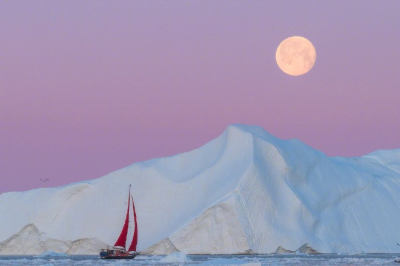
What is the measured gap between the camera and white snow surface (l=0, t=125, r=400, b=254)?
51.1 meters

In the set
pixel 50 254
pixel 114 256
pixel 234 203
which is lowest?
pixel 50 254

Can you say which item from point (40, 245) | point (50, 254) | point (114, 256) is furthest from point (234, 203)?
point (40, 245)

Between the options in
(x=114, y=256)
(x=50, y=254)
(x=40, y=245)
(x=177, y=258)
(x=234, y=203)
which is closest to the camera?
(x=177, y=258)

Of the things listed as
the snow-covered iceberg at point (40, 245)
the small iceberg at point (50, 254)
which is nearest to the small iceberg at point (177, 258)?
the small iceberg at point (50, 254)

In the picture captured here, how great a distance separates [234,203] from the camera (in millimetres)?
50906

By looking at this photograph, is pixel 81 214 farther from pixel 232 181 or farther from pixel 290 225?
pixel 290 225

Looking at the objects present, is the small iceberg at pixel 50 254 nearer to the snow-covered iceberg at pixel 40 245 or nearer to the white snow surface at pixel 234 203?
the snow-covered iceberg at pixel 40 245

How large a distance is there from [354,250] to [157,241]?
1336 centimetres

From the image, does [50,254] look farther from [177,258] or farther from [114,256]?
[177,258]

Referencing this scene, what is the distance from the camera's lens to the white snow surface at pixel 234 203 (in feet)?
168

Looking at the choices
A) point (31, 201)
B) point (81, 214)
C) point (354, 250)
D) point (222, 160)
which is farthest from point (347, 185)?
point (31, 201)

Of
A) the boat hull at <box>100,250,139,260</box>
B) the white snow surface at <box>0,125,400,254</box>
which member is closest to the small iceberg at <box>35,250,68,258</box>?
the white snow surface at <box>0,125,400,254</box>

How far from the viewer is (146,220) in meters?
57.5

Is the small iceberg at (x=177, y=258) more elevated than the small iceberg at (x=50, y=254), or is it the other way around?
the small iceberg at (x=177, y=258)
